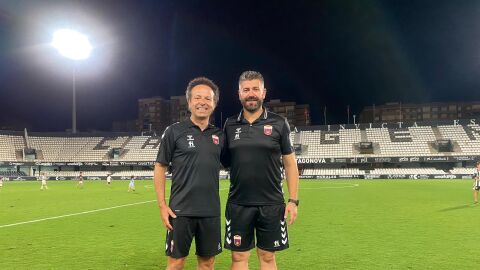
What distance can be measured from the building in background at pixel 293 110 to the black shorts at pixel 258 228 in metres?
121

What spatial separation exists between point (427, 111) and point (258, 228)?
445 ft

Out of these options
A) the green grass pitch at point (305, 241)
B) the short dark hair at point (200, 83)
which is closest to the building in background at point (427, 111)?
the green grass pitch at point (305, 241)

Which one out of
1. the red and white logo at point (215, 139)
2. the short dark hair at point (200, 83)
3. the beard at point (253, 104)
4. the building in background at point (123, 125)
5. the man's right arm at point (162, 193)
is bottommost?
the man's right arm at point (162, 193)

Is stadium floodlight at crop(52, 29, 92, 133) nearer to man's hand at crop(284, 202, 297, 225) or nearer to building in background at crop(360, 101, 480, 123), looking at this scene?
man's hand at crop(284, 202, 297, 225)

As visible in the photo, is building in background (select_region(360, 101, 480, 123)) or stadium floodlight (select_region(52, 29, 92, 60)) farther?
building in background (select_region(360, 101, 480, 123))

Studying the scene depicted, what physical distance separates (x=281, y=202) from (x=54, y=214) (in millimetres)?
13339

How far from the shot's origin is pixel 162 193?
4.23m

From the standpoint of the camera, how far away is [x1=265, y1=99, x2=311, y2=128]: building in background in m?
128

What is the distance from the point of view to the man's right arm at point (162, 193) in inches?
163

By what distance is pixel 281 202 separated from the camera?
4406 mm

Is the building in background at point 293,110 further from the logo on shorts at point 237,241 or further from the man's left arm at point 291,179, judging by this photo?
the logo on shorts at point 237,241

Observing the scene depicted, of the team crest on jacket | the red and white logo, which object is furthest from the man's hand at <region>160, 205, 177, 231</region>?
the team crest on jacket

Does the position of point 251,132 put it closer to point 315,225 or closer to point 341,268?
point 341,268

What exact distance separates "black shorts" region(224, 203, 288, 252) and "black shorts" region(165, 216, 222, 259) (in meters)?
0.22
